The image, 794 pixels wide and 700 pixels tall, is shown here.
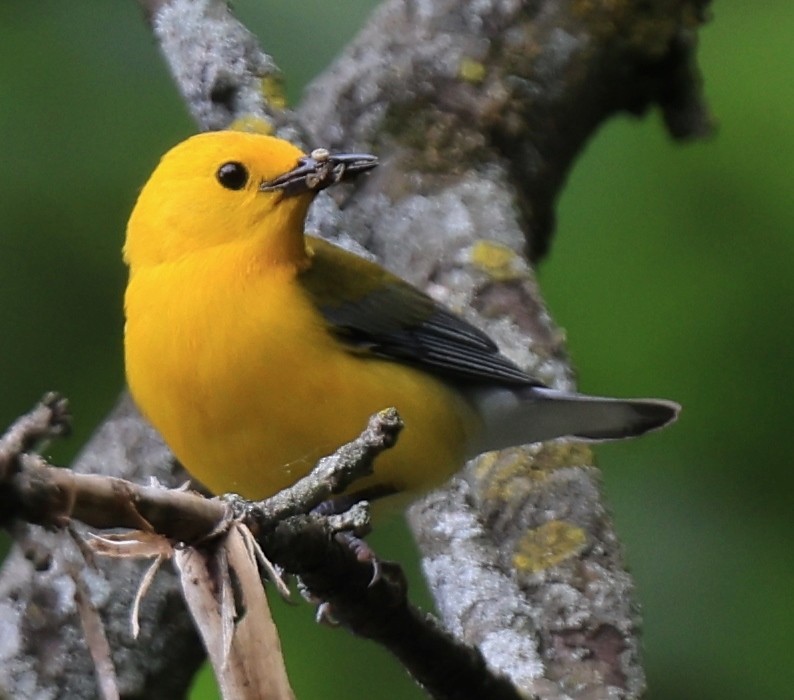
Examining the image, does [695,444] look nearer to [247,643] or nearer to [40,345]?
[40,345]

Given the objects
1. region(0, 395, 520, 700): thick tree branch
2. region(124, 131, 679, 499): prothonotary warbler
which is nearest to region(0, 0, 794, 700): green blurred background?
region(124, 131, 679, 499): prothonotary warbler

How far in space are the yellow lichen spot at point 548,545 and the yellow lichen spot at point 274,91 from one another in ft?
5.28

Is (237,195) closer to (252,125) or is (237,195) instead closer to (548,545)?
(252,125)

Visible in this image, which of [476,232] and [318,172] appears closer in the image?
[318,172]

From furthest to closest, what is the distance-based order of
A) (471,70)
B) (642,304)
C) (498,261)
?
1. (471,70)
2. (642,304)
3. (498,261)

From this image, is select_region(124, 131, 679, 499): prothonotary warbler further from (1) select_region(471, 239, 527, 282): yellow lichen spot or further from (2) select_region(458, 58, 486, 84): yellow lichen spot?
(2) select_region(458, 58, 486, 84): yellow lichen spot

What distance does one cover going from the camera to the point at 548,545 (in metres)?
3.24

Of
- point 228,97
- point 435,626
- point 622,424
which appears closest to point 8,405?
point 228,97

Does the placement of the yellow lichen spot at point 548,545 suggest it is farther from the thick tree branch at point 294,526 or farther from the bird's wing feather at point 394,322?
the thick tree branch at point 294,526

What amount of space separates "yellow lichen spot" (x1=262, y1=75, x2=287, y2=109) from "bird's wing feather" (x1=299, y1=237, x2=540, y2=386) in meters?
0.75

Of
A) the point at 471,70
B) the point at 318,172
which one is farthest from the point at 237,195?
the point at 471,70

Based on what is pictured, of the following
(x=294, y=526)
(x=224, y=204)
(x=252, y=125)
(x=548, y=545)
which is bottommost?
(x=294, y=526)

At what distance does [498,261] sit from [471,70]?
90cm

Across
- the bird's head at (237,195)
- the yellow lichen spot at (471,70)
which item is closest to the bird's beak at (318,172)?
the bird's head at (237,195)
